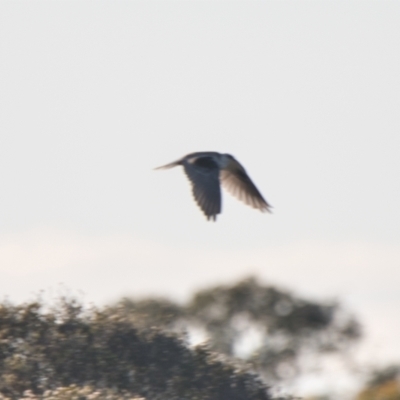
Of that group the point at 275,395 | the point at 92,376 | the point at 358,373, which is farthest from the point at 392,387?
the point at 92,376

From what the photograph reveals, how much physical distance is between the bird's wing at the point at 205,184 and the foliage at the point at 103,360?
368 centimetres

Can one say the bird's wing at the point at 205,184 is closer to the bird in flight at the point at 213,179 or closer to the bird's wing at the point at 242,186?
the bird in flight at the point at 213,179

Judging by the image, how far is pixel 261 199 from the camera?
26.8m

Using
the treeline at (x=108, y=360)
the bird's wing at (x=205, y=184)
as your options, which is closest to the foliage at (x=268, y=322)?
the treeline at (x=108, y=360)

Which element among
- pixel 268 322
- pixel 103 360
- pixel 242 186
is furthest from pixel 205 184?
pixel 268 322

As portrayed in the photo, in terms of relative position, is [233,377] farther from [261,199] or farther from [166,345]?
[261,199]

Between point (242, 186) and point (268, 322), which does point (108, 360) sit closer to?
point (242, 186)

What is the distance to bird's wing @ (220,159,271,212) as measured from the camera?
2664 cm

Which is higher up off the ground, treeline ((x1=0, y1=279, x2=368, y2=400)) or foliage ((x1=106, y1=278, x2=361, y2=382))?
foliage ((x1=106, y1=278, x2=361, y2=382))

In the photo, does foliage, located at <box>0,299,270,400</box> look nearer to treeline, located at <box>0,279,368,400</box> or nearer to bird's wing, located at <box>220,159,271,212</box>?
treeline, located at <box>0,279,368,400</box>

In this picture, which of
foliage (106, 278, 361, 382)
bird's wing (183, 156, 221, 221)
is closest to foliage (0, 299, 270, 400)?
bird's wing (183, 156, 221, 221)

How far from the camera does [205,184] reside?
2377 centimetres

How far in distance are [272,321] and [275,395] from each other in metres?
18.4

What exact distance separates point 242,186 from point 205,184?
2971 millimetres
